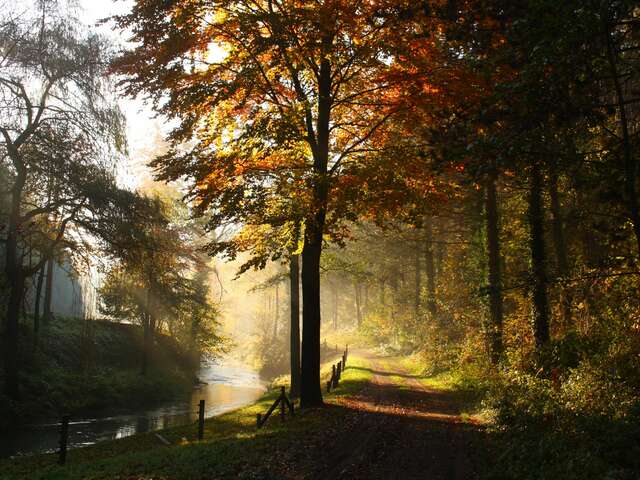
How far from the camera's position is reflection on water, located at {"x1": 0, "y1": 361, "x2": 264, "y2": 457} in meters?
17.0

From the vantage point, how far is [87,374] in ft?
83.8

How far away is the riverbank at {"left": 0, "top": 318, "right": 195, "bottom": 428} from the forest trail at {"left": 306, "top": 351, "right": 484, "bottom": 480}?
12.7 metres

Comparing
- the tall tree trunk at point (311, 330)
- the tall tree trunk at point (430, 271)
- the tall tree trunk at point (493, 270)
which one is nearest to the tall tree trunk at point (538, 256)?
the tall tree trunk at point (493, 270)

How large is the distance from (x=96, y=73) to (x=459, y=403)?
63.7 ft

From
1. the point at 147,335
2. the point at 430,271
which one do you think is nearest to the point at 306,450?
the point at 147,335

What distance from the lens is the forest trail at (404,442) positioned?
930cm

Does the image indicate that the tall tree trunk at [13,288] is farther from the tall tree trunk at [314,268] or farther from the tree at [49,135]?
the tall tree trunk at [314,268]

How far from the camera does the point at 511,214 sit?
24.0 m

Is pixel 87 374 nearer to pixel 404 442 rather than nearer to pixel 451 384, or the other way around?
pixel 451 384

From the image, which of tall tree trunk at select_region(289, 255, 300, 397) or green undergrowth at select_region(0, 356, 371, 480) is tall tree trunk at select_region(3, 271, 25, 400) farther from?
tall tree trunk at select_region(289, 255, 300, 397)

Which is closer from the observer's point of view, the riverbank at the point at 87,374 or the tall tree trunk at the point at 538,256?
the tall tree trunk at the point at 538,256

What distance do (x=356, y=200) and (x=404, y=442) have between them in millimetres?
6226

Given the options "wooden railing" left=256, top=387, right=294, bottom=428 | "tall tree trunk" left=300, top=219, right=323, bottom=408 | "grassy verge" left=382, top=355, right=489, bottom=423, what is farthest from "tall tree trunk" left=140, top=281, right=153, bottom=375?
"wooden railing" left=256, top=387, right=294, bottom=428

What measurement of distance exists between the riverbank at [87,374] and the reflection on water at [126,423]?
1.09m
